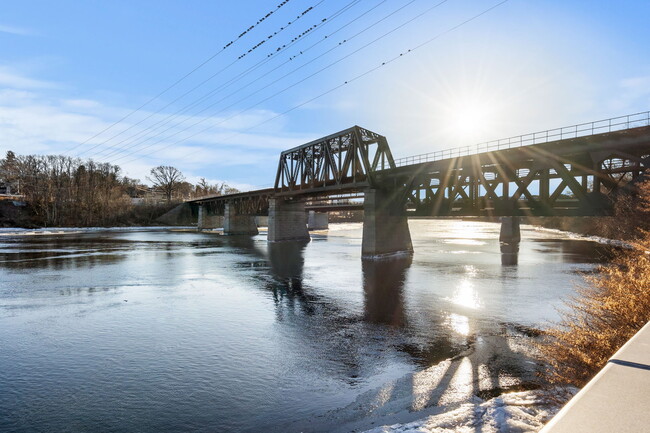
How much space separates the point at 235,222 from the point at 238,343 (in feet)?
300

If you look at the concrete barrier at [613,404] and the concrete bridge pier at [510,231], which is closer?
the concrete barrier at [613,404]

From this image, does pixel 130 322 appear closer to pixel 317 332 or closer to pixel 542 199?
pixel 317 332

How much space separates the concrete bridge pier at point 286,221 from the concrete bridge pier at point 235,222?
25.0 m

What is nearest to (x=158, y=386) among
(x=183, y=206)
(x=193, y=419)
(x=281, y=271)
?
(x=193, y=419)

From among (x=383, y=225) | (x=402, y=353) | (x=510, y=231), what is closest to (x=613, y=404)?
Result: (x=402, y=353)

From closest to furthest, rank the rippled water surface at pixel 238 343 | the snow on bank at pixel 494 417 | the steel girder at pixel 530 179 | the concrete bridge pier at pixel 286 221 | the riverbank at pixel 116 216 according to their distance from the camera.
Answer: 1. the snow on bank at pixel 494 417
2. the rippled water surface at pixel 238 343
3. the steel girder at pixel 530 179
4. the concrete bridge pier at pixel 286 221
5. the riverbank at pixel 116 216

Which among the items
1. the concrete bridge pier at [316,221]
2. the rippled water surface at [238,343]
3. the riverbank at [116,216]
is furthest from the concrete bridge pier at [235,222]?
the rippled water surface at [238,343]

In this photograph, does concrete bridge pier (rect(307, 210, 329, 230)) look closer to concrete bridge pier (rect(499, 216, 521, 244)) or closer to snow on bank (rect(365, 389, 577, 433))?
concrete bridge pier (rect(499, 216, 521, 244))

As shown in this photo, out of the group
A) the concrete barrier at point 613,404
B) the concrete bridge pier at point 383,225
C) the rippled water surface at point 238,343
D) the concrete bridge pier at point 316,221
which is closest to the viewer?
the concrete barrier at point 613,404

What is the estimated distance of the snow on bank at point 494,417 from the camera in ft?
25.8

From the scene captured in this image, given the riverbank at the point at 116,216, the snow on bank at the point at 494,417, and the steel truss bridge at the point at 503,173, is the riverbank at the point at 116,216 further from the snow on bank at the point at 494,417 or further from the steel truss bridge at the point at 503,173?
the snow on bank at the point at 494,417

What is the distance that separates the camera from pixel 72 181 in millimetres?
126188

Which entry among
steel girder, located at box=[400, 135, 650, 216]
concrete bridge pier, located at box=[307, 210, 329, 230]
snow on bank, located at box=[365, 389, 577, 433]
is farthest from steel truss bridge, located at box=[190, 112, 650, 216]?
concrete bridge pier, located at box=[307, 210, 329, 230]

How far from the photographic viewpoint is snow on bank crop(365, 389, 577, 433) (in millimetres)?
7855
